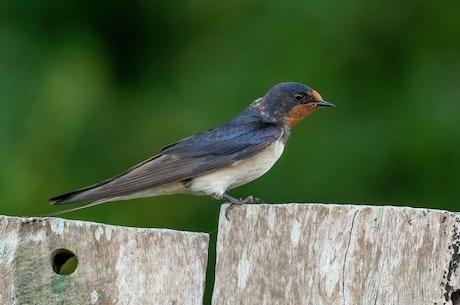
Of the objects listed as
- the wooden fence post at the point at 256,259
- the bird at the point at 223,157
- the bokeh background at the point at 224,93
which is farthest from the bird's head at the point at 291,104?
the wooden fence post at the point at 256,259

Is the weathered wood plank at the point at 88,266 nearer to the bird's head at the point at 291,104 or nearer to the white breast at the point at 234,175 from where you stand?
the white breast at the point at 234,175

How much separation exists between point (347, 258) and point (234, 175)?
5.55 feet

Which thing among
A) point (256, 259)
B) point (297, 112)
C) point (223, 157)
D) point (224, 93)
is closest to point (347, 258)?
point (256, 259)

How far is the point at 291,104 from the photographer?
4.65m

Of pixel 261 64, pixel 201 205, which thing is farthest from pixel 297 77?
pixel 201 205

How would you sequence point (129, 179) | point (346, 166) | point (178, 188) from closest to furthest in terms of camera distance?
point (129, 179) → point (178, 188) → point (346, 166)

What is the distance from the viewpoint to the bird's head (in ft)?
15.1

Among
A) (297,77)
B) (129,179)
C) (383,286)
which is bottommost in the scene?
(383,286)

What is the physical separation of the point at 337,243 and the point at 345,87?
10.5ft

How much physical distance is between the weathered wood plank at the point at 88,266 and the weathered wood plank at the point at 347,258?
16 centimetres

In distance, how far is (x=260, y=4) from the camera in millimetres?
5844

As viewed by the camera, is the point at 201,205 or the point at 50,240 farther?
the point at 201,205

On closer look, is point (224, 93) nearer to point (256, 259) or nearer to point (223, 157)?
point (223, 157)

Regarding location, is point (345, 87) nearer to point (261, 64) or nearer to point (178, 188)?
point (261, 64)
